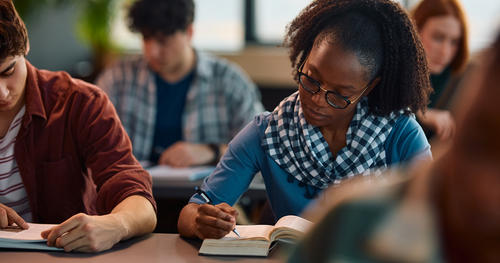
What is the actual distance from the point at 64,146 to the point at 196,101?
1325mm

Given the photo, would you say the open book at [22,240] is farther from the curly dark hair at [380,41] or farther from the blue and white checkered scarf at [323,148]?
the curly dark hair at [380,41]

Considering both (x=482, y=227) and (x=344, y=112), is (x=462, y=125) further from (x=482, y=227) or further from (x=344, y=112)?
(x=344, y=112)

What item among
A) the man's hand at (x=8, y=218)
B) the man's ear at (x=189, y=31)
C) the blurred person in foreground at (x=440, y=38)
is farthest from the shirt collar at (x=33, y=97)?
the blurred person in foreground at (x=440, y=38)

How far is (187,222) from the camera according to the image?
1.40 m

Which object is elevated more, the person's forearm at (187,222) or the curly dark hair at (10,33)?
the curly dark hair at (10,33)

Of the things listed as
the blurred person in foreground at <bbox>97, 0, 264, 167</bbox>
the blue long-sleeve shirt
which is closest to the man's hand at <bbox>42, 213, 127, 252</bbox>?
the blue long-sleeve shirt

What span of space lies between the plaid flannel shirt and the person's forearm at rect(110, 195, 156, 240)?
1374 millimetres

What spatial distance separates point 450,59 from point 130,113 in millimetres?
1601

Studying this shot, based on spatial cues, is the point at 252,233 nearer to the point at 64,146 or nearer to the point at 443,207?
the point at 64,146

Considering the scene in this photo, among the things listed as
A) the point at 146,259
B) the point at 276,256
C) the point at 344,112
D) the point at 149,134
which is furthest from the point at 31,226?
the point at 149,134

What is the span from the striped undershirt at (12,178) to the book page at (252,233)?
611 mm

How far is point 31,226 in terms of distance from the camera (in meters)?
1.40

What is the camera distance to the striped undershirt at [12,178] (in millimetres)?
1523

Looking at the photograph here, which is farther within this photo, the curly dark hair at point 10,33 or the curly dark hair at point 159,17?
the curly dark hair at point 159,17
